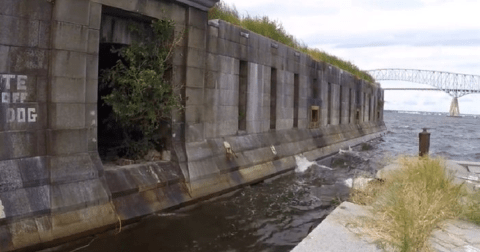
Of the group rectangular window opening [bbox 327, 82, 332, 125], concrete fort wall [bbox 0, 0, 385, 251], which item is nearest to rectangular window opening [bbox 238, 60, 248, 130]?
concrete fort wall [bbox 0, 0, 385, 251]

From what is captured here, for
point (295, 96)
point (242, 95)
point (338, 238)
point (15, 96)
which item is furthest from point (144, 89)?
point (295, 96)

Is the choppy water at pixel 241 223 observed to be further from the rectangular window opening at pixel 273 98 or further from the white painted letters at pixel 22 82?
the rectangular window opening at pixel 273 98

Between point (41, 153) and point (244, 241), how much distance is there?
396cm

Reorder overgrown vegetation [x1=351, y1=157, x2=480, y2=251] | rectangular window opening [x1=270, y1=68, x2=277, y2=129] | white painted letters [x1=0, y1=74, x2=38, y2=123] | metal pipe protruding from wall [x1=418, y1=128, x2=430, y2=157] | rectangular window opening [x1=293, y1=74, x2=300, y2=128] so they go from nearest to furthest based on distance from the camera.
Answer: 1. overgrown vegetation [x1=351, y1=157, x2=480, y2=251]
2. white painted letters [x1=0, y1=74, x2=38, y2=123]
3. metal pipe protruding from wall [x1=418, y1=128, x2=430, y2=157]
4. rectangular window opening [x1=270, y1=68, x2=277, y2=129]
5. rectangular window opening [x1=293, y1=74, x2=300, y2=128]

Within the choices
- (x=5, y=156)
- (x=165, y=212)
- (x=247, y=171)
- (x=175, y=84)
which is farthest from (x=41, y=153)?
(x=247, y=171)

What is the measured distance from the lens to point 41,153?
6938 mm

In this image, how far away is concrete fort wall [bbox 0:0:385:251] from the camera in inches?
259

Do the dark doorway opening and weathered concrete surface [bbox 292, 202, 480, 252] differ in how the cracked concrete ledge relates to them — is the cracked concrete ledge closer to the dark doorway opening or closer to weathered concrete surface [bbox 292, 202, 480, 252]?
weathered concrete surface [bbox 292, 202, 480, 252]

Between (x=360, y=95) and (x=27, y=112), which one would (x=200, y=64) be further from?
(x=360, y=95)

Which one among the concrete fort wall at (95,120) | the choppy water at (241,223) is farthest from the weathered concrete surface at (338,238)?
the concrete fort wall at (95,120)

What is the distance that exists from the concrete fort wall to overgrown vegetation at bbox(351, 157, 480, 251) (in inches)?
173

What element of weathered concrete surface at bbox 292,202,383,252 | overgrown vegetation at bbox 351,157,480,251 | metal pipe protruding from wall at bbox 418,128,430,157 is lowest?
weathered concrete surface at bbox 292,202,383,252

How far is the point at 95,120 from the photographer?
312 inches

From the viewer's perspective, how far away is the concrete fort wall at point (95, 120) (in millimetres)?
6566
